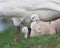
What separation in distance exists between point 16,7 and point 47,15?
0.62 m

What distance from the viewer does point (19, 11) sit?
7508 mm

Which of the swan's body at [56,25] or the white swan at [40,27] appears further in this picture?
the swan's body at [56,25]

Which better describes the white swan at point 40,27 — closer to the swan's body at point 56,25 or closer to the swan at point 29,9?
the swan at point 29,9

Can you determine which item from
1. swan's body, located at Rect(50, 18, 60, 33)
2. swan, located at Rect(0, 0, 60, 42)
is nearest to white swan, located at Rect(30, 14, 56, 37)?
swan, located at Rect(0, 0, 60, 42)

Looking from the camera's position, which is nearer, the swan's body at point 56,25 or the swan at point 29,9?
the swan at point 29,9

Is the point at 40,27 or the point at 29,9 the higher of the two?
the point at 29,9

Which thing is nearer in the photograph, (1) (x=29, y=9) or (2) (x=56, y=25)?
(1) (x=29, y=9)

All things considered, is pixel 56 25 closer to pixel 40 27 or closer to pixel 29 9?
pixel 40 27

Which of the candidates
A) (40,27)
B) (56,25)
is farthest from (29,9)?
(56,25)

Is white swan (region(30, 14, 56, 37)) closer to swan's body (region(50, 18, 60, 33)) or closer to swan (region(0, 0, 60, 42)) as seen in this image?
swan (region(0, 0, 60, 42))

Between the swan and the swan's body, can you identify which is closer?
the swan

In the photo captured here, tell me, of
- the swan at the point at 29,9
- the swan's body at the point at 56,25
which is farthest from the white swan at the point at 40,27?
the swan's body at the point at 56,25

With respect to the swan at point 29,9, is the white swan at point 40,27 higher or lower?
lower

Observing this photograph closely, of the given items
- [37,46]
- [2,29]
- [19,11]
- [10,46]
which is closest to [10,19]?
[19,11]
